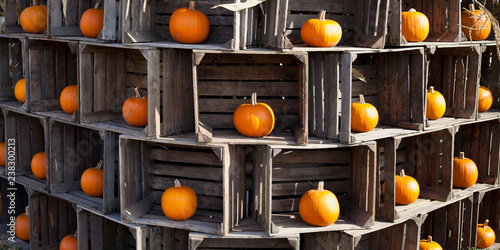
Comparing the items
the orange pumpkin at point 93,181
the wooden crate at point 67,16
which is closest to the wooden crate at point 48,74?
the wooden crate at point 67,16

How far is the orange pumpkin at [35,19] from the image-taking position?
696 centimetres

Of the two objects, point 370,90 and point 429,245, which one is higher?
point 370,90

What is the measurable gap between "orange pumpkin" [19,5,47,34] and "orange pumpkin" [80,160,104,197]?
5.93 feet

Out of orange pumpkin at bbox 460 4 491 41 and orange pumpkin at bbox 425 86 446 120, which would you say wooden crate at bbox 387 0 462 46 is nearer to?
orange pumpkin at bbox 460 4 491 41

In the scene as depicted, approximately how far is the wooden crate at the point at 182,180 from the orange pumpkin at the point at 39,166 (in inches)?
63.4

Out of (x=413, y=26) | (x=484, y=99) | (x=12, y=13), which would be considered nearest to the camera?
(x=413, y=26)

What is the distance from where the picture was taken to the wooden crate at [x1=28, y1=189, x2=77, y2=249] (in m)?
7.23

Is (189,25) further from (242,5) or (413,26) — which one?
(413,26)

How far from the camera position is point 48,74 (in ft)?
23.0

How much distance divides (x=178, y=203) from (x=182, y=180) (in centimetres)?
52

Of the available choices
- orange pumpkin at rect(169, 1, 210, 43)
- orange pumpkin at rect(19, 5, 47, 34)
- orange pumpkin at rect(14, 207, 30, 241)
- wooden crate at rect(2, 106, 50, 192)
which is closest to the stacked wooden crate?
orange pumpkin at rect(169, 1, 210, 43)

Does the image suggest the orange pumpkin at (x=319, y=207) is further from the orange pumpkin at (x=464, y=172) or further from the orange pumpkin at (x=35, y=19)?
the orange pumpkin at (x=35, y=19)

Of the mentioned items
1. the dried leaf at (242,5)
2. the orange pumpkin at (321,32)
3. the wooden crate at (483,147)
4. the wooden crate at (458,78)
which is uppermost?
the dried leaf at (242,5)

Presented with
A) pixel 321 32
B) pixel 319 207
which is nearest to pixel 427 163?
pixel 319 207
